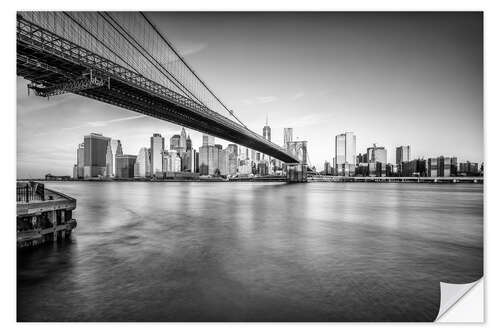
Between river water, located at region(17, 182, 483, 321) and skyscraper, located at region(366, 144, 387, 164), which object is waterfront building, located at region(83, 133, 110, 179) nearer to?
river water, located at region(17, 182, 483, 321)

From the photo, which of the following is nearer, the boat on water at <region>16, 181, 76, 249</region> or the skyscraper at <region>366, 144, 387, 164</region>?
the boat on water at <region>16, 181, 76, 249</region>

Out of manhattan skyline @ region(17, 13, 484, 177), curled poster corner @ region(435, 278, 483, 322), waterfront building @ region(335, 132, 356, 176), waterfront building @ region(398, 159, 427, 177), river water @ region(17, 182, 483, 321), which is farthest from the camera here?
waterfront building @ region(335, 132, 356, 176)

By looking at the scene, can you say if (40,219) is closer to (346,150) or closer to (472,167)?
(472,167)

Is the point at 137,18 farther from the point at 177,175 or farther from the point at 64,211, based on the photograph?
the point at 177,175

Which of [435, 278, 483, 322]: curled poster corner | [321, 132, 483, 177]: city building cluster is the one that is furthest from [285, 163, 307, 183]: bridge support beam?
[435, 278, 483, 322]: curled poster corner

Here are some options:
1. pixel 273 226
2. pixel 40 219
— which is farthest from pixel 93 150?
pixel 273 226
